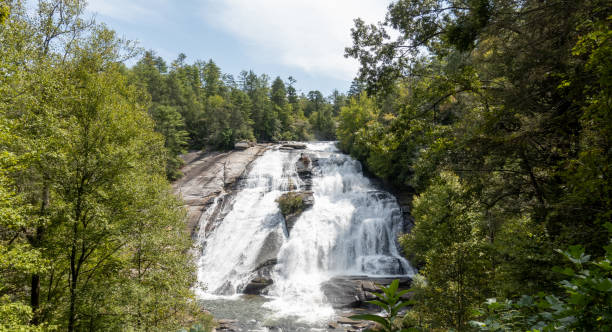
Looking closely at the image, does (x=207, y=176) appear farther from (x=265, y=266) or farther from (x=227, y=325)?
(x=227, y=325)

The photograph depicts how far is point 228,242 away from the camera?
2408 cm

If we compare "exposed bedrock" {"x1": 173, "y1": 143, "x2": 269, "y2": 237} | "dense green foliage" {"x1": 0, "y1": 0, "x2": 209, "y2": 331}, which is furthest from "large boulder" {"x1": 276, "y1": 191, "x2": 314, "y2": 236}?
"dense green foliage" {"x1": 0, "y1": 0, "x2": 209, "y2": 331}

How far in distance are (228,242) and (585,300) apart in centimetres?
2462

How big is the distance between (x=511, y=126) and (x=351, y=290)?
1395cm

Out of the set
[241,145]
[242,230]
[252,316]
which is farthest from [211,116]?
[252,316]

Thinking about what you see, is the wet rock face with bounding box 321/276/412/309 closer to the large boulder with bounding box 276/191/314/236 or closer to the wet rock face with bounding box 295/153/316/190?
the large boulder with bounding box 276/191/314/236

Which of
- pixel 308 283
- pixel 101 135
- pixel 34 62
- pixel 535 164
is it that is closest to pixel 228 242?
pixel 308 283

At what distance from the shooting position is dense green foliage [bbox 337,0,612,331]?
4324 mm

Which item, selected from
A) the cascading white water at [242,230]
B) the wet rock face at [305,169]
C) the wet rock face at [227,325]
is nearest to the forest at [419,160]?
the wet rock face at [227,325]

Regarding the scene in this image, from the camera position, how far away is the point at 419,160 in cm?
959

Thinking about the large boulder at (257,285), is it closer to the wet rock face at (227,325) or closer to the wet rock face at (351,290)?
the wet rock face at (351,290)

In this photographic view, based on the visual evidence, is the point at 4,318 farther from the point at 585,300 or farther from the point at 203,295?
the point at 203,295

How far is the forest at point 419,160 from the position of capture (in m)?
5.16

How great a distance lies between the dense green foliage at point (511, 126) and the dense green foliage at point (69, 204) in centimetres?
854
